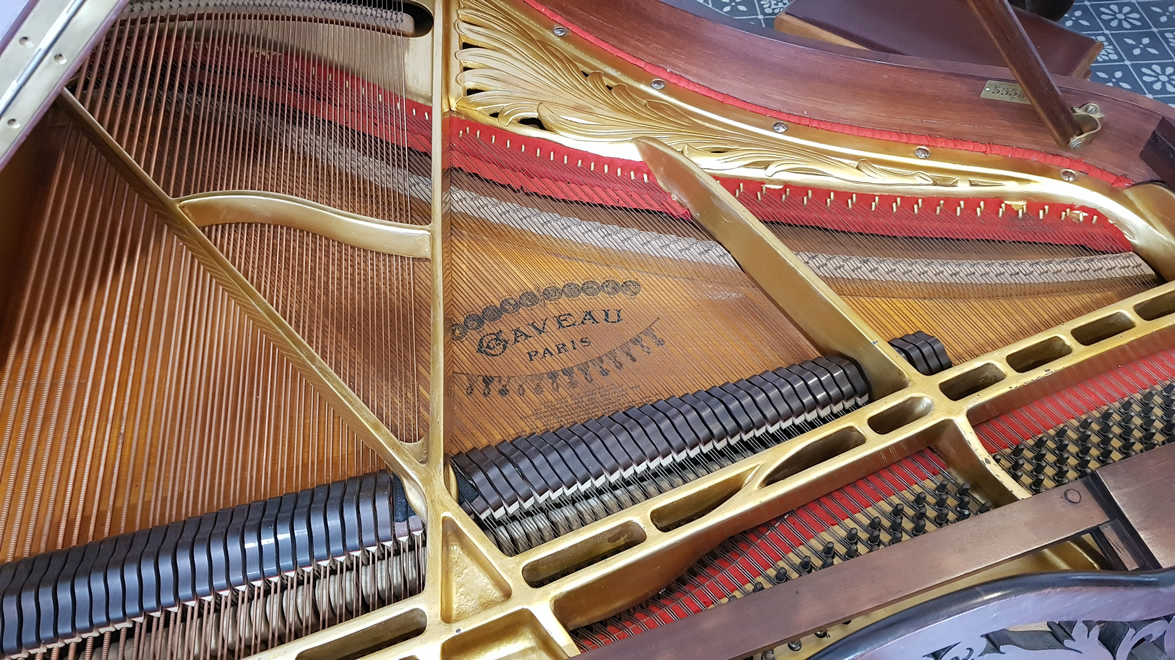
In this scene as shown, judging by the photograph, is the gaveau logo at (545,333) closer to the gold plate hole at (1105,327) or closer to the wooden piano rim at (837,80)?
the wooden piano rim at (837,80)

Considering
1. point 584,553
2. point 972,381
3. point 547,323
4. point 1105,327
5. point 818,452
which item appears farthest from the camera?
point 547,323

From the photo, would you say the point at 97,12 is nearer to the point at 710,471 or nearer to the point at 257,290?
the point at 257,290

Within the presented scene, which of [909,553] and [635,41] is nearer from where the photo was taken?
[909,553]

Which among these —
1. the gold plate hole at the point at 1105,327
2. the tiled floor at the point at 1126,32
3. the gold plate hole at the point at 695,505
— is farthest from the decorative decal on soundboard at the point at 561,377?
the tiled floor at the point at 1126,32

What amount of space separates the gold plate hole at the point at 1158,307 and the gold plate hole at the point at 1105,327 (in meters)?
0.08

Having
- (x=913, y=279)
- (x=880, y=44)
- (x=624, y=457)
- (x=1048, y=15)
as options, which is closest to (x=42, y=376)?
(x=624, y=457)

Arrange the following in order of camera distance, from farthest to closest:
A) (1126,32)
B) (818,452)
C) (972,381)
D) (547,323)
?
(1126,32) < (547,323) < (972,381) < (818,452)

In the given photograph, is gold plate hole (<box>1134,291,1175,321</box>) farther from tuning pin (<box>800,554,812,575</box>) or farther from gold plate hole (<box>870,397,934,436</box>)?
tuning pin (<box>800,554,812,575</box>)

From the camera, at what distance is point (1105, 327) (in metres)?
1.86

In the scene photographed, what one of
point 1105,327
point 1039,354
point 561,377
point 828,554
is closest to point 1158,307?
point 1105,327

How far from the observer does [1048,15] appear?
16.0ft

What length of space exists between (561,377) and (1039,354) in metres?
1.04

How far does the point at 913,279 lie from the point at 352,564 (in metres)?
1.51

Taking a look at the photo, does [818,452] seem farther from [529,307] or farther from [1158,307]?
[1158,307]
